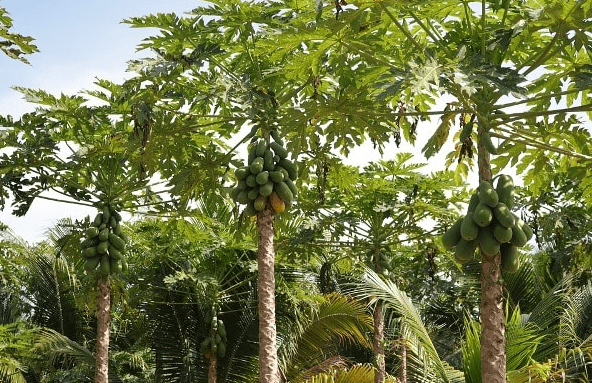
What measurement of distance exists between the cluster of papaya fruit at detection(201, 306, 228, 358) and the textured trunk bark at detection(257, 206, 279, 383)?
18.3ft

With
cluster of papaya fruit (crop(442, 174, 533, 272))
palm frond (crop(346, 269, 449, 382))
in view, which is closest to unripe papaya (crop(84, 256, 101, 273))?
palm frond (crop(346, 269, 449, 382))

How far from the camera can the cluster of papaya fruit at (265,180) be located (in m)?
7.18

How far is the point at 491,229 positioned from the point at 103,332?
18.3 ft

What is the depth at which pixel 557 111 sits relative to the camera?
5512mm

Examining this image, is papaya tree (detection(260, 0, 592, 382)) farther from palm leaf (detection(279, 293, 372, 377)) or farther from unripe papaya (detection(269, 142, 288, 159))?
palm leaf (detection(279, 293, 372, 377))

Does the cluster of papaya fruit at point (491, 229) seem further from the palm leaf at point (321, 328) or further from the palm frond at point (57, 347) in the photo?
the palm frond at point (57, 347)

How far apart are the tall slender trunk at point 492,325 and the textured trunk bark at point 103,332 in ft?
17.5

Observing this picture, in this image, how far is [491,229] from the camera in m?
5.15

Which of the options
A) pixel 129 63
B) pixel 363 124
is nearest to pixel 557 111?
pixel 363 124

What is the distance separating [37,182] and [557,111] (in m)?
6.19

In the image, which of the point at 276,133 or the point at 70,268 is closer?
the point at 276,133

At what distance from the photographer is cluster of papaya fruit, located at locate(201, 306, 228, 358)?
41.3 feet

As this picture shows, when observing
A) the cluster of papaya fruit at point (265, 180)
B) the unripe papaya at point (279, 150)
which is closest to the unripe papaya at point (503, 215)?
the cluster of papaya fruit at point (265, 180)

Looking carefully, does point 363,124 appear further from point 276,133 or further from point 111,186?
point 111,186
